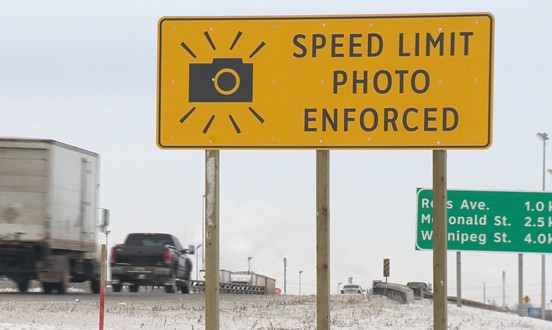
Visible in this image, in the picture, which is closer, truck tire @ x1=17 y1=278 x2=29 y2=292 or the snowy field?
the snowy field

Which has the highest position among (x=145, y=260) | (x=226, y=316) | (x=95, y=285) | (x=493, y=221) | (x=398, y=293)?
(x=493, y=221)

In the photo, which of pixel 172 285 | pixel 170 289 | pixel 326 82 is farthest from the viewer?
pixel 170 289

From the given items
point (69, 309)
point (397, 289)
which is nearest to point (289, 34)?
point (69, 309)

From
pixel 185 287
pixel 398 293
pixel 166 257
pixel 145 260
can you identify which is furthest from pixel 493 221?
pixel 185 287

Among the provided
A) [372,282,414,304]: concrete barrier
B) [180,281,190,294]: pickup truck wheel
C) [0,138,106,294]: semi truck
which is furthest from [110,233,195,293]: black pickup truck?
[372,282,414,304]: concrete barrier

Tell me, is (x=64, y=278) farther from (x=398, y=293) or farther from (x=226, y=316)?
(x=398, y=293)

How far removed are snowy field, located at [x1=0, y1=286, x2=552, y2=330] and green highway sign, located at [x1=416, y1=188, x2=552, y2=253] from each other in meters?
3.43

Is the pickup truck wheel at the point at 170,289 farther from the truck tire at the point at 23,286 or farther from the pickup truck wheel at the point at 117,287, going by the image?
the truck tire at the point at 23,286

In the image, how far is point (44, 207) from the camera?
29.3 meters

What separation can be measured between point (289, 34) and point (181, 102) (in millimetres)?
1173

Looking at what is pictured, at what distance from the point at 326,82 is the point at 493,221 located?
23.6 m

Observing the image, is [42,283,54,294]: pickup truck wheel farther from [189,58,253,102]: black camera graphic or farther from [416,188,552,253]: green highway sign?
[189,58,253,102]: black camera graphic

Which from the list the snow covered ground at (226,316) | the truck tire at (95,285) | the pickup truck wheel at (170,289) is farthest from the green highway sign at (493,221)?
the truck tire at (95,285)

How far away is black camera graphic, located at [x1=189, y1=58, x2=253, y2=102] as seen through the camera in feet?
33.2
